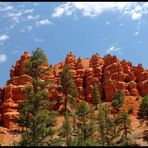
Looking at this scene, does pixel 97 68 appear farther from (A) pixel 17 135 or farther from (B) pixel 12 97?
(A) pixel 17 135

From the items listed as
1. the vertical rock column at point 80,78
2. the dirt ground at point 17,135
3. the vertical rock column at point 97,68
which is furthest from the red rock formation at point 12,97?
the vertical rock column at point 97,68

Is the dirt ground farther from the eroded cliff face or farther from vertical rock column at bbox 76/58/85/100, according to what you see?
vertical rock column at bbox 76/58/85/100

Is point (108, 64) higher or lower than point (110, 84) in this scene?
higher

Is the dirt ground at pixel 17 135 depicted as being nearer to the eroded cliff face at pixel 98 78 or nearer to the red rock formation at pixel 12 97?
the red rock formation at pixel 12 97

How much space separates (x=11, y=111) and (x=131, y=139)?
3433 cm

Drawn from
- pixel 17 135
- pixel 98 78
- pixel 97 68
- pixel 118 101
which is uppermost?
pixel 97 68

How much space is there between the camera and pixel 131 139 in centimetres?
6819

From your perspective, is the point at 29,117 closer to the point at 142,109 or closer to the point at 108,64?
the point at 142,109

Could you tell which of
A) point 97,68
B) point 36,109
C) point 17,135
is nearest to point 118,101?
point 17,135

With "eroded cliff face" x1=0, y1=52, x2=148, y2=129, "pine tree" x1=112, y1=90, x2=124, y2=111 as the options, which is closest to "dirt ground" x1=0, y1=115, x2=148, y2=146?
"pine tree" x1=112, y1=90, x2=124, y2=111

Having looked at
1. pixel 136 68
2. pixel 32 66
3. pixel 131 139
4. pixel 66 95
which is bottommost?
pixel 131 139

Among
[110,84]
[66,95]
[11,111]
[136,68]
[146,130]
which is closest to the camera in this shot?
[146,130]

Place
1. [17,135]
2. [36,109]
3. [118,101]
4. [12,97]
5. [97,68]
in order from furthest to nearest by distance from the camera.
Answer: [97,68] → [12,97] → [118,101] → [17,135] → [36,109]

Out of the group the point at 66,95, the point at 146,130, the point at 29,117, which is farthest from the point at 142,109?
the point at 29,117
